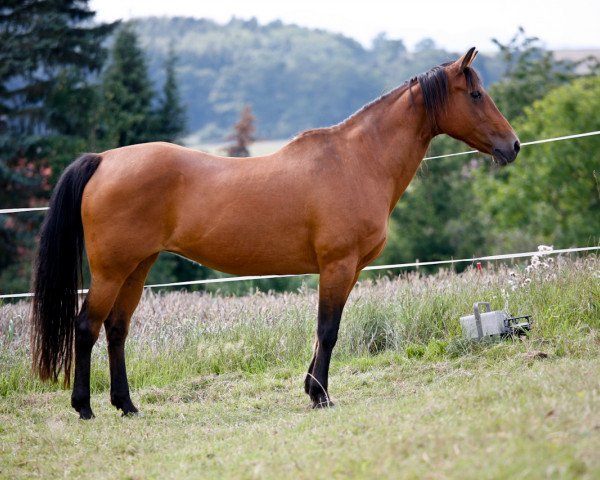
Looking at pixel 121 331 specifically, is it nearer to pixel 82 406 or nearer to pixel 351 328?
pixel 82 406

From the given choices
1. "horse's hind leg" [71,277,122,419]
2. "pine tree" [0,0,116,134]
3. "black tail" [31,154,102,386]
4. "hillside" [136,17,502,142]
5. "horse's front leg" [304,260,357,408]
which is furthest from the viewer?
"hillside" [136,17,502,142]

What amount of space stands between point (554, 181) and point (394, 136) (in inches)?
1496

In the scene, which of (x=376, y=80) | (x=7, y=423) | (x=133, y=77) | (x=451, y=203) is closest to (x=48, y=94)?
(x=133, y=77)

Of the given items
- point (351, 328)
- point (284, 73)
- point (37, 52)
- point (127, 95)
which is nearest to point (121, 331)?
point (351, 328)

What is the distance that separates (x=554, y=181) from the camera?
139ft

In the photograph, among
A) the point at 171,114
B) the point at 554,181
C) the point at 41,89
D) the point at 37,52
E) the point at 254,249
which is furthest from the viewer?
the point at 554,181

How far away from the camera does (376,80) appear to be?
10862 cm

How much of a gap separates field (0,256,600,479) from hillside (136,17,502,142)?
89.0 meters

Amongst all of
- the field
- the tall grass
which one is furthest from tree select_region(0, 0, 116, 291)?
the tall grass

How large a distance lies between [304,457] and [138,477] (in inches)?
39.1

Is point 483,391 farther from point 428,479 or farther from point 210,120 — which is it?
point 210,120

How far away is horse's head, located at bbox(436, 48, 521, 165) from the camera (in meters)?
6.25

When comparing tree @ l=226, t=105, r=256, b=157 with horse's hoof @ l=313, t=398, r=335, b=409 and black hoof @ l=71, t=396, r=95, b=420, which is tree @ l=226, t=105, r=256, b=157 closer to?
black hoof @ l=71, t=396, r=95, b=420

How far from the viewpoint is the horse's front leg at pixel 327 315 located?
5938 mm
